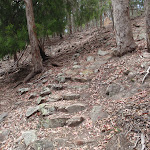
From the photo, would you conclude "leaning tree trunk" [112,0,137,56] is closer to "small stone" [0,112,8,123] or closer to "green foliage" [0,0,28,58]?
"green foliage" [0,0,28,58]

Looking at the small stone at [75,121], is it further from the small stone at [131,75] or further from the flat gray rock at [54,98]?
the small stone at [131,75]

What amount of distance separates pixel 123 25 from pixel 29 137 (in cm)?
566

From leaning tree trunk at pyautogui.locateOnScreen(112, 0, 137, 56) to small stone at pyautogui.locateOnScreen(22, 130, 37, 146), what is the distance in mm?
4933

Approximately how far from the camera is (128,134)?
127 inches

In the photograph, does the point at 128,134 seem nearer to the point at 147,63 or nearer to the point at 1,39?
the point at 147,63

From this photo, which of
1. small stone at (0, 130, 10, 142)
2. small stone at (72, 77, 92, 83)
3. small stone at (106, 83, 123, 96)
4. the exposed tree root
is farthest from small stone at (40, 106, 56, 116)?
the exposed tree root

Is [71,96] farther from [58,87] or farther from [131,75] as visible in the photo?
[131,75]

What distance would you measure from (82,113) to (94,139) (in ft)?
4.21

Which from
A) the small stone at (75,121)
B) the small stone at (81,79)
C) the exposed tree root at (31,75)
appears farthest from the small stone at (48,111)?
the exposed tree root at (31,75)

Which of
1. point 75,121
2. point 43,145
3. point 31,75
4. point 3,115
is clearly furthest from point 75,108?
point 31,75

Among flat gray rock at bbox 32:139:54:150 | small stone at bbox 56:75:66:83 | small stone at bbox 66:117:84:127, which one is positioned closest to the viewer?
flat gray rock at bbox 32:139:54:150

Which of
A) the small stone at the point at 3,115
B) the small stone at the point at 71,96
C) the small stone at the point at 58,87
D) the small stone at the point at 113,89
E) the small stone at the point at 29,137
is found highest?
the small stone at the point at 113,89

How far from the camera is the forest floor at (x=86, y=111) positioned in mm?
3447

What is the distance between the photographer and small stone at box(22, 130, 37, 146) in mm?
4129
